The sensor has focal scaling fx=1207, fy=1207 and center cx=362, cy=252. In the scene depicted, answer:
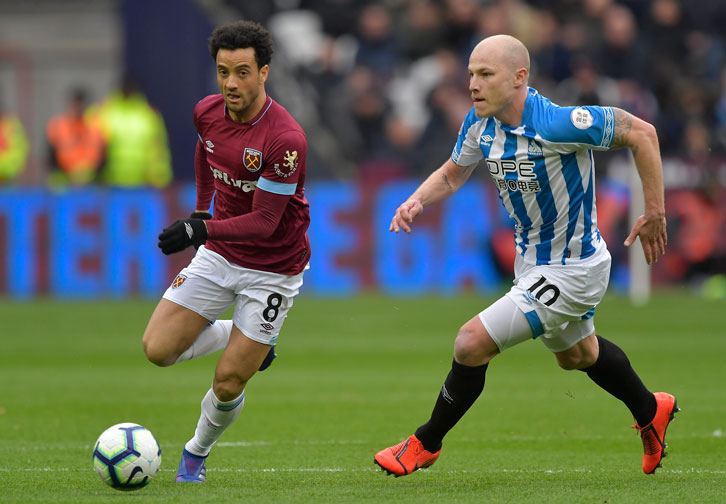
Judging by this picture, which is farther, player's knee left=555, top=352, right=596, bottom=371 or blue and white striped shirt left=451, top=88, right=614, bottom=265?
player's knee left=555, top=352, right=596, bottom=371

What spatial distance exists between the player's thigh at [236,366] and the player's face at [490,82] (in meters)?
1.68

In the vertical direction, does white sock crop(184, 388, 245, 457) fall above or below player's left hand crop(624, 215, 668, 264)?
below

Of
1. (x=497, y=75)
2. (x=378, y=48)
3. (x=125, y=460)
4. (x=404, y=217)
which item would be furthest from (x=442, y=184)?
(x=378, y=48)

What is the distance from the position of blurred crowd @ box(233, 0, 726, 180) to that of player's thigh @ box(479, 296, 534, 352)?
434 inches

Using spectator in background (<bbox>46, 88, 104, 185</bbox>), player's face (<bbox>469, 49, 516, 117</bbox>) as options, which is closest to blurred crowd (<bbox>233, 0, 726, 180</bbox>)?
spectator in background (<bbox>46, 88, 104, 185</bbox>)

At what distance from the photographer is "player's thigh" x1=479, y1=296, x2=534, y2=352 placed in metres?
5.88

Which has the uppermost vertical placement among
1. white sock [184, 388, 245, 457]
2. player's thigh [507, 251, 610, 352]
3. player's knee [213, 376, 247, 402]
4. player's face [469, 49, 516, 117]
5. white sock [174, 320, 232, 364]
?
player's face [469, 49, 516, 117]

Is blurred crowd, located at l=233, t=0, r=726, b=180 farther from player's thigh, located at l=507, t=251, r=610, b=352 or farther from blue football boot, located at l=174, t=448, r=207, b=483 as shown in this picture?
blue football boot, located at l=174, t=448, r=207, b=483

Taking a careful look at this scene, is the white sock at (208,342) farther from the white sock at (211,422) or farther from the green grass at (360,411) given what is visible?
the green grass at (360,411)

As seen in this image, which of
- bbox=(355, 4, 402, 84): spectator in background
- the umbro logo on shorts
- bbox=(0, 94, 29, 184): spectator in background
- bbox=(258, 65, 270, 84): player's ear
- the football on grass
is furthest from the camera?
bbox=(0, 94, 29, 184): spectator in background

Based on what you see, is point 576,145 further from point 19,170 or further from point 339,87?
point 19,170

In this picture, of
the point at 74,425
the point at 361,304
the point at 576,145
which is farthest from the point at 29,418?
the point at 361,304

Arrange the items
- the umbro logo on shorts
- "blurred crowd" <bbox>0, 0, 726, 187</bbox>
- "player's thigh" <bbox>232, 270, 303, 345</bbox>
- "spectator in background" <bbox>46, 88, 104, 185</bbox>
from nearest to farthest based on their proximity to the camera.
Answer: "player's thigh" <bbox>232, 270, 303, 345</bbox> < the umbro logo on shorts < "blurred crowd" <bbox>0, 0, 726, 187</bbox> < "spectator in background" <bbox>46, 88, 104, 185</bbox>

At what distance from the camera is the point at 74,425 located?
26.7 feet
